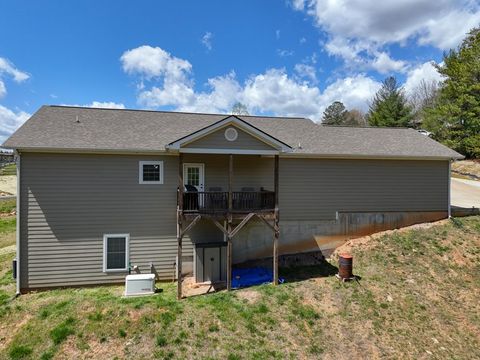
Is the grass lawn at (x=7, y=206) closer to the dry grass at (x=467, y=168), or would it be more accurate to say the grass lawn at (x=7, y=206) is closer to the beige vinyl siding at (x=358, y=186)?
the beige vinyl siding at (x=358, y=186)

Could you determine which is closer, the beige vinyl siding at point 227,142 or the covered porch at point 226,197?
the beige vinyl siding at point 227,142

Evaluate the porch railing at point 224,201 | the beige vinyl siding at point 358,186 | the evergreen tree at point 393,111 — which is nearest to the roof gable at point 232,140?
the porch railing at point 224,201

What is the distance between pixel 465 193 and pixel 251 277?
19292mm

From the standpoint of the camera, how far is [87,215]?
11.4m

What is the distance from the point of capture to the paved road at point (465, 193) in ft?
61.5

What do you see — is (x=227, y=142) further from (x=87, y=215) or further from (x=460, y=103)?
(x=460, y=103)

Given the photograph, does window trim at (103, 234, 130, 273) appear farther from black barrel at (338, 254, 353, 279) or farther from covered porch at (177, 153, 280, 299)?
black barrel at (338, 254, 353, 279)

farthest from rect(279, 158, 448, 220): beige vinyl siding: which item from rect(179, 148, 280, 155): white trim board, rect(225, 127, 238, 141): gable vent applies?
rect(225, 127, 238, 141): gable vent

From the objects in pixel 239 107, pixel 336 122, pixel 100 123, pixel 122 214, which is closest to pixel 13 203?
pixel 100 123

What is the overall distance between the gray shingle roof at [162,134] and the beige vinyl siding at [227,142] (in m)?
1.95

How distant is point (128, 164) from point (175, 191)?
204 centimetres

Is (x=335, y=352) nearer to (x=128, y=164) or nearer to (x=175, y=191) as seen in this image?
(x=175, y=191)

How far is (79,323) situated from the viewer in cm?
874

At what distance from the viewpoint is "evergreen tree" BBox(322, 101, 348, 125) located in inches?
2085
